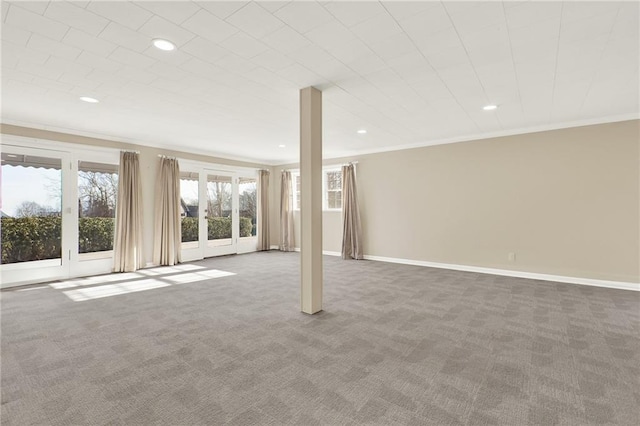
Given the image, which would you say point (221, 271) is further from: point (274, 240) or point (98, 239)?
point (274, 240)

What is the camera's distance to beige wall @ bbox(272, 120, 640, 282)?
4387 millimetres

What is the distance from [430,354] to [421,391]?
1.74 ft

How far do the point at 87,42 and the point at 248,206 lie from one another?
6.02 m

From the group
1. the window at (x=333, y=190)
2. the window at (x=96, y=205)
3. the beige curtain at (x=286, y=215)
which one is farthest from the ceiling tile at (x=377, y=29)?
the beige curtain at (x=286, y=215)

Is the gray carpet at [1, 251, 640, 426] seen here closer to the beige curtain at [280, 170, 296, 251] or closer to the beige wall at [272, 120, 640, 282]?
the beige wall at [272, 120, 640, 282]

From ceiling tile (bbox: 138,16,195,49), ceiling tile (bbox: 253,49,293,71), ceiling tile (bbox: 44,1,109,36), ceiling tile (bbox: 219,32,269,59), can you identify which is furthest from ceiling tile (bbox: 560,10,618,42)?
ceiling tile (bbox: 44,1,109,36)

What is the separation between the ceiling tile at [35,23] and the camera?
2.05 meters

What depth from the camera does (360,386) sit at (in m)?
1.94

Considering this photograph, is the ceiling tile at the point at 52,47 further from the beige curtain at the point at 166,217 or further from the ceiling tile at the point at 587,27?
the ceiling tile at the point at 587,27

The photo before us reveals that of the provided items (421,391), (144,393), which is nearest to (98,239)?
(144,393)

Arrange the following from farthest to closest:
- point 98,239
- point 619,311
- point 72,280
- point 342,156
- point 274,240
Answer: point 274,240 < point 342,156 < point 98,239 < point 72,280 < point 619,311

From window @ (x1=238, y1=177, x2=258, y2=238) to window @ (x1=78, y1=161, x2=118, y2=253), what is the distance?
10.1 feet

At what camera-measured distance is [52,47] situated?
249 cm

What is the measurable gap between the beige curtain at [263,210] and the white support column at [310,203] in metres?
5.25
